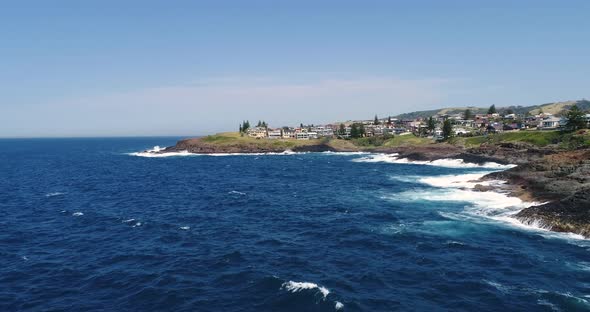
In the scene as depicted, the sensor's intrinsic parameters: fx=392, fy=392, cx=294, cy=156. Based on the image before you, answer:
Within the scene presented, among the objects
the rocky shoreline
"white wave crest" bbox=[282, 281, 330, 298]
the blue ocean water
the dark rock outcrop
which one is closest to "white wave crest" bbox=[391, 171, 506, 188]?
the rocky shoreline

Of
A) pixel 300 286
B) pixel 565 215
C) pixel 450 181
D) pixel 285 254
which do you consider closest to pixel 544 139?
pixel 450 181

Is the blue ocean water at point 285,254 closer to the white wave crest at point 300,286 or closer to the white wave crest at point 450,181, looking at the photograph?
the white wave crest at point 300,286

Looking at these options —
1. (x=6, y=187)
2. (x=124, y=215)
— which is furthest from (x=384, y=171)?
(x=6, y=187)

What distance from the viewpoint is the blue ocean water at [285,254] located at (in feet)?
116

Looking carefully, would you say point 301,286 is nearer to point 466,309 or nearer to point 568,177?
point 466,309

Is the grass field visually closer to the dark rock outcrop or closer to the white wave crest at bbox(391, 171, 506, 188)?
the white wave crest at bbox(391, 171, 506, 188)

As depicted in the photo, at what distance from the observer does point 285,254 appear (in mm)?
47656

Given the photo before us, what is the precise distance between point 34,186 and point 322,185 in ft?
255

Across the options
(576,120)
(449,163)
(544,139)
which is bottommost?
(449,163)

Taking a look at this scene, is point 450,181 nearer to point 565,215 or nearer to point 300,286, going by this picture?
point 565,215

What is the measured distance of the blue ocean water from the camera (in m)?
35.4

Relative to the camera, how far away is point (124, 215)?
6931 centimetres

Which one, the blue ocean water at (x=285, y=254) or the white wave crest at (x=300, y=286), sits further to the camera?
the white wave crest at (x=300, y=286)

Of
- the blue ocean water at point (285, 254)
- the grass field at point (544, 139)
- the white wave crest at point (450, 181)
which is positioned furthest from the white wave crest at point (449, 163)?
the blue ocean water at point (285, 254)
